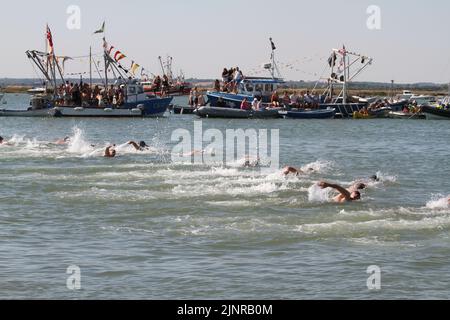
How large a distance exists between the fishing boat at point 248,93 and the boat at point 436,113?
36.3ft

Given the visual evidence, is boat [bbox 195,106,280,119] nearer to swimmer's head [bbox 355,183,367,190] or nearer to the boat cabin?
the boat cabin

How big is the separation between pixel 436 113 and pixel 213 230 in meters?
51.1

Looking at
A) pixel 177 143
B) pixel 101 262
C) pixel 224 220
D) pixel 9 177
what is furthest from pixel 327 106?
pixel 101 262

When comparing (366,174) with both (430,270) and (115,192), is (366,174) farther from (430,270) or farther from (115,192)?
(430,270)

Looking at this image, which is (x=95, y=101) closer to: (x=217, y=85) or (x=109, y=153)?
(x=217, y=85)

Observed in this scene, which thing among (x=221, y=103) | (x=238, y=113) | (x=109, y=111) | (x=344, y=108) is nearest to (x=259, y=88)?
(x=221, y=103)

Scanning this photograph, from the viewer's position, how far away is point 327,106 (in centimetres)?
6556

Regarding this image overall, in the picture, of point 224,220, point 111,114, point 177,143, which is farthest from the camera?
point 111,114

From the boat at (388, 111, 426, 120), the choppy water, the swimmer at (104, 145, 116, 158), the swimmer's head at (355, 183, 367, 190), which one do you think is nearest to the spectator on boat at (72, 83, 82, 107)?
the boat at (388, 111, 426, 120)

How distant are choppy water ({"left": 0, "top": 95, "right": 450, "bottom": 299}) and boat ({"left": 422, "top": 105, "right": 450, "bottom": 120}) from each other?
110 feet

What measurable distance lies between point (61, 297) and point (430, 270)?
5.82m

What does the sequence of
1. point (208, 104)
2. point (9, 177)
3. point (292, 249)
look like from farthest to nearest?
point (208, 104) < point (9, 177) < point (292, 249)

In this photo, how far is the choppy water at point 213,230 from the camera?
12953mm

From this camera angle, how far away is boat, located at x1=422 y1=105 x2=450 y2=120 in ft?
213
